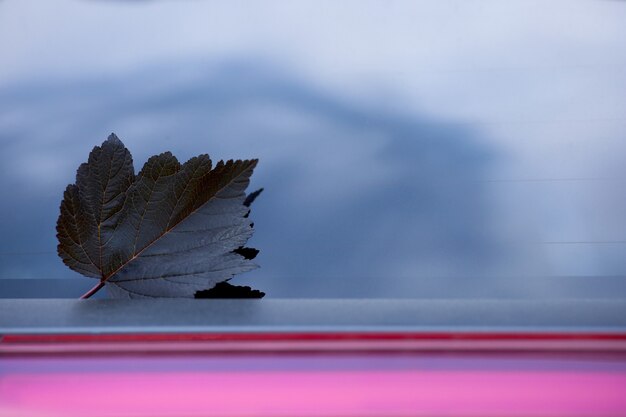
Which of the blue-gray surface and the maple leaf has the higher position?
the maple leaf

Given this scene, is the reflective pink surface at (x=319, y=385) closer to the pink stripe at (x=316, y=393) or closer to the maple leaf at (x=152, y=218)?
the pink stripe at (x=316, y=393)

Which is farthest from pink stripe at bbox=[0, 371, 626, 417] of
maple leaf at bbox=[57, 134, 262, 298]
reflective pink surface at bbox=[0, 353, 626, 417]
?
maple leaf at bbox=[57, 134, 262, 298]

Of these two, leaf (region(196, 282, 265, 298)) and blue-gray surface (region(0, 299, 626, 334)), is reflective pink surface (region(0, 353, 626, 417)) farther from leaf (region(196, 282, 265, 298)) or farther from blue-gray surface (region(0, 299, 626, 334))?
leaf (region(196, 282, 265, 298))

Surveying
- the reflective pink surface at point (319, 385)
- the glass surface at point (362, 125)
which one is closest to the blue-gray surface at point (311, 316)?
the reflective pink surface at point (319, 385)

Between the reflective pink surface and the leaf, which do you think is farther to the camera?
the leaf

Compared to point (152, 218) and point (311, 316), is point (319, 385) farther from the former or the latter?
point (152, 218)

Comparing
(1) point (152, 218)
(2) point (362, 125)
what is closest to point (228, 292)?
(1) point (152, 218)
